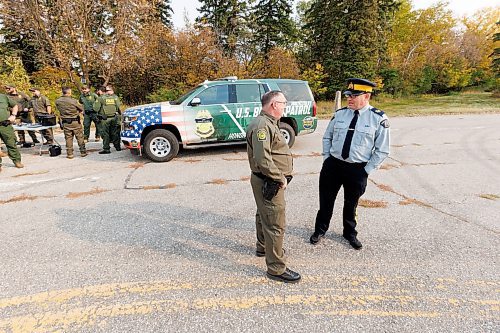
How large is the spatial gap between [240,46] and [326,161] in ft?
69.7

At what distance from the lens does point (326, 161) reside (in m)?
3.18

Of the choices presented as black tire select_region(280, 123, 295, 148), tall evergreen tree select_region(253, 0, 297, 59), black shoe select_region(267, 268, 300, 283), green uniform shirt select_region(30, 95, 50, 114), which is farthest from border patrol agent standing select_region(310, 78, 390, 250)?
tall evergreen tree select_region(253, 0, 297, 59)

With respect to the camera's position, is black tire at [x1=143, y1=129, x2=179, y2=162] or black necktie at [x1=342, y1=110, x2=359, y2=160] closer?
black necktie at [x1=342, y1=110, x2=359, y2=160]

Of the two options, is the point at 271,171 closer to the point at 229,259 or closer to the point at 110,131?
the point at 229,259

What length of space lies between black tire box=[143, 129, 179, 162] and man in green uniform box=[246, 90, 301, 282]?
187 inches

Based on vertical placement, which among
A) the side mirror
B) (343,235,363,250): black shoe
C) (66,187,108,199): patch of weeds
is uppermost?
the side mirror

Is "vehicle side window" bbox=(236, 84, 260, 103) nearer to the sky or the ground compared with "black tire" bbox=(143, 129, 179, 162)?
nearer to the sky

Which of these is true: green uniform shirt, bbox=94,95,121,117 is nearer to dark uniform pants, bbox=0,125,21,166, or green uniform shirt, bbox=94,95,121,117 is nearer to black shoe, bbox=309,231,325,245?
dark uniform pants, bbox=0,125,21,166

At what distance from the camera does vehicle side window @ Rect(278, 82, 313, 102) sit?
24.9ft

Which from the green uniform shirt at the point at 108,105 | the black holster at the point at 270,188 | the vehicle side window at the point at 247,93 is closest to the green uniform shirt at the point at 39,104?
the green uniform shirt at the point at 108,105

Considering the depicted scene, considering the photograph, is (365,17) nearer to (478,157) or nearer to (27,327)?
(478,157)

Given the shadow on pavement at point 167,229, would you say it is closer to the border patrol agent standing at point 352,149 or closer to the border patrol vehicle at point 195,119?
the border patrol agent standing at point 352,149

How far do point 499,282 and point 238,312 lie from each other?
7.89ft

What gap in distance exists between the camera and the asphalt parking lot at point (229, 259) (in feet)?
7.24
